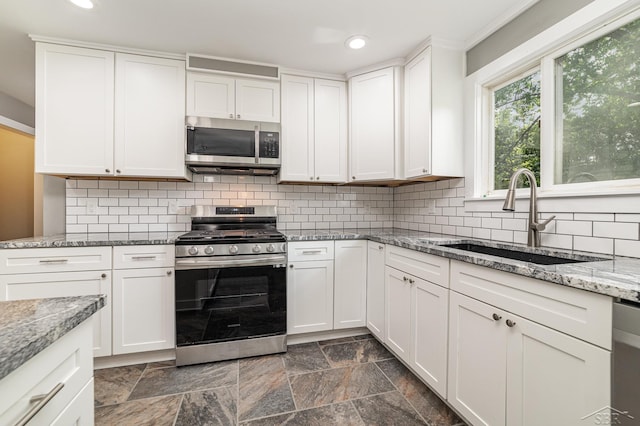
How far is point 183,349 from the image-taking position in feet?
6.79

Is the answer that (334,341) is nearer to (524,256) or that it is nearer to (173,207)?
(524,256)

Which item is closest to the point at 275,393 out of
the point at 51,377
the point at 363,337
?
the point at 363,337

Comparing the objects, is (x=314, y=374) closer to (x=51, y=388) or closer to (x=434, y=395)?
(x=434, y=395)

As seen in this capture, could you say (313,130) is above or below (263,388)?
above

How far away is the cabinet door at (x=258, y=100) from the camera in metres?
2.52

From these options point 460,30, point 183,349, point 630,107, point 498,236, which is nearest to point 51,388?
point 183,349

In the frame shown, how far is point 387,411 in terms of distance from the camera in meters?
1.61

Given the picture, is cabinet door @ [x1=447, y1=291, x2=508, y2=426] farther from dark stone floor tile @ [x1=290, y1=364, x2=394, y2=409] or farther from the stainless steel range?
the stainless steel range

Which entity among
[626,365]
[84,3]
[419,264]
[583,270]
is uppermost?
[84,3]

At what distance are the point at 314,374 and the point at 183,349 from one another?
0.96 m

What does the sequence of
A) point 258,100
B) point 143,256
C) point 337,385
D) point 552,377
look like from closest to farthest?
point 552,377
point 337,385
point 143,256
point 258,100

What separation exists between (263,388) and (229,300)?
637 millimetres

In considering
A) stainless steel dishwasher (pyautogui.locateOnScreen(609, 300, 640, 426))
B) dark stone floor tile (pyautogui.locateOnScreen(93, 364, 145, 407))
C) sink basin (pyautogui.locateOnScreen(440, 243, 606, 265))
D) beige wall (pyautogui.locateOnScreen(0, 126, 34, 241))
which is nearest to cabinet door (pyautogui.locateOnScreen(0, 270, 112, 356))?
dark stone floor tile (pyautogui.locateOnScreen(93, 364, 145, 407))

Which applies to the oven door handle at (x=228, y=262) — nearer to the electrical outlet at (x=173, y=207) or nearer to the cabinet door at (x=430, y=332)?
the electrical outlet at (x=173, y=207)
